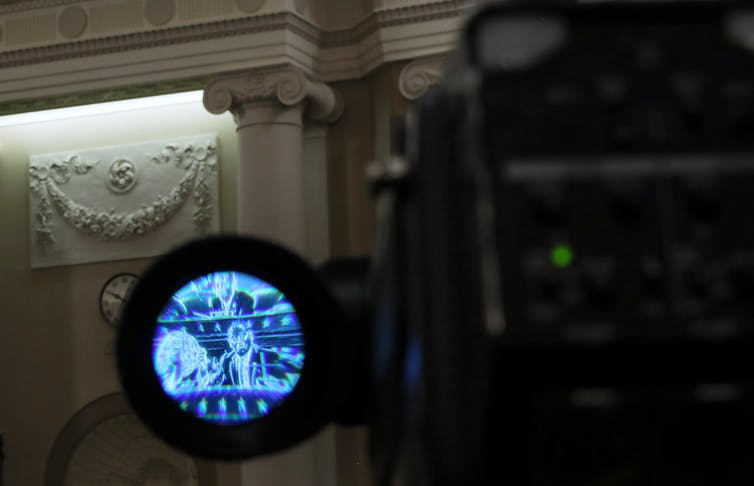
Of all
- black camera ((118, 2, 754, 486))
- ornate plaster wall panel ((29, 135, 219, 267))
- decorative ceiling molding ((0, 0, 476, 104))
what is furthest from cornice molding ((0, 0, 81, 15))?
black camera ((118, 2, 754, 486))

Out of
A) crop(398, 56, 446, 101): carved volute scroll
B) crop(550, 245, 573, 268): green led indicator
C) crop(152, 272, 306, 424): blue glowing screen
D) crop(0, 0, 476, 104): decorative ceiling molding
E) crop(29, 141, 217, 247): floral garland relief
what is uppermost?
crop(0, 0, 476, 104): decorative ceiling molding

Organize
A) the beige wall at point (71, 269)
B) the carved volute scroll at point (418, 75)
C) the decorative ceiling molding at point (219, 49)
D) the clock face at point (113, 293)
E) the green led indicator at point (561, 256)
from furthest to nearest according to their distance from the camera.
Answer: the clock face at point (113, 293) → the beige wall at point (71, 269) → the decorative ceiling molding at point (219, 49) → the carved volute scroll at point (418, 75) → the green led indicator at point (561, 256)

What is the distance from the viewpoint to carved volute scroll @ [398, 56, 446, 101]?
8445mm

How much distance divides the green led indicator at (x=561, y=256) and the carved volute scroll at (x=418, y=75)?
7.97m

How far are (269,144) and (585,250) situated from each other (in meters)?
8.25

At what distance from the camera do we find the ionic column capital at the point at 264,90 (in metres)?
8.67

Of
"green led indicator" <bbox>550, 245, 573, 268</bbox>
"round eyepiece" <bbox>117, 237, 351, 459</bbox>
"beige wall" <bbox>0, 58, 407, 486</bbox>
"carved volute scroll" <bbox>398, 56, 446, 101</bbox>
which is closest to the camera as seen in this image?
"green led indicator" <bbox>550, 245, 573, 268</bbox>

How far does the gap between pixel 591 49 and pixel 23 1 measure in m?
9.30

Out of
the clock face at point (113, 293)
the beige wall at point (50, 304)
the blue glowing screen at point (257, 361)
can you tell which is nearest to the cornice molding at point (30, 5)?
the beige wall at point (50, 304)

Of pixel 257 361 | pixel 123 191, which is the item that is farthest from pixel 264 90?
pixel 257 361

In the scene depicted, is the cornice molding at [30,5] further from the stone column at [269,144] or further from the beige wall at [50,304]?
the stone column at [269,144]

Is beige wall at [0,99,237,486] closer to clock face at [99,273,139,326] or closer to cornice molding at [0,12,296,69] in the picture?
clock face at [99,273,139,326]

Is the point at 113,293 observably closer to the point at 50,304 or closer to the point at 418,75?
the point at 50,304

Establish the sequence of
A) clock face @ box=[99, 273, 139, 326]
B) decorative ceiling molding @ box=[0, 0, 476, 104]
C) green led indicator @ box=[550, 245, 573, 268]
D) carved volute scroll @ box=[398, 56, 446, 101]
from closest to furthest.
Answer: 1. green led indicator @ box=[550, 245, 573, 268]
2. carved volute scroll @ box=[398, 56, 446, 101]
3. decorative ceiling molding @ box=[0, 0, 476, 104]
4. clock face @ box=[99, 273, 139, 326]
